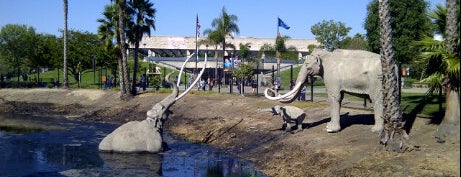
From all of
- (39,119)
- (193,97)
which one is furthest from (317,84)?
(39,119)

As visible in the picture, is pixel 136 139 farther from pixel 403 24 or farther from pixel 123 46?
pixel 403 24

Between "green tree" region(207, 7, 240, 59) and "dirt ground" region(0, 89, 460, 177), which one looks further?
"green tree" region(207, 7, 240, 59)

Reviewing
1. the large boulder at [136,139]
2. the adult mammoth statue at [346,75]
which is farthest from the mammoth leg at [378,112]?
the large boulder at [136,139]

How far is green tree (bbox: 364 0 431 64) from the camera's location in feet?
120

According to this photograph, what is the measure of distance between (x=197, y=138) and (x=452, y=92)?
9800mm

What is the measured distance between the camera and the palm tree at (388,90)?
12.2 metres

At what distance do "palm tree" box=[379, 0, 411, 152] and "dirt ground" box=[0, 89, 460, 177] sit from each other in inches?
17.3

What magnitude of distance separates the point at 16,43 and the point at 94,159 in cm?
6609

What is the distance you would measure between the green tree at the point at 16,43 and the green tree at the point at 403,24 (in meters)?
47.5

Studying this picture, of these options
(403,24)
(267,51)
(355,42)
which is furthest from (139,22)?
(267,51)

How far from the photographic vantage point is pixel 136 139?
15.6 m

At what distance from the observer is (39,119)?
2748 cm

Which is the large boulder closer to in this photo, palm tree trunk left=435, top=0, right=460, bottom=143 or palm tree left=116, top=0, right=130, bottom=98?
palm tree trunk left=435, top=0, right=460, bottom=143

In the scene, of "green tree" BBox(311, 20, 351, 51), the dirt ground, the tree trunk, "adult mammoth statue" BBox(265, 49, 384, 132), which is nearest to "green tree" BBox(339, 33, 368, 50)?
"green tree" BBox(311, 20, 351, 51)
